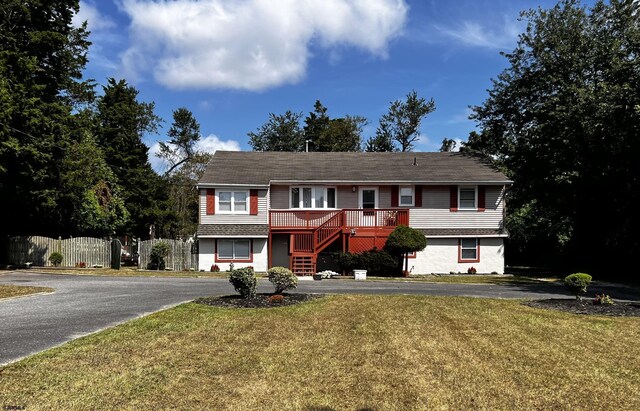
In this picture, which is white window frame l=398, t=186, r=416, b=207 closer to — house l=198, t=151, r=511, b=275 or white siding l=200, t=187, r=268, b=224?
house l=198, t=151, r=511, b=275

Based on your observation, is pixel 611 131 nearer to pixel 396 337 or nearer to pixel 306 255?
pixel 306 255

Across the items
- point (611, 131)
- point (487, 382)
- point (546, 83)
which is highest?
point (546, 83)

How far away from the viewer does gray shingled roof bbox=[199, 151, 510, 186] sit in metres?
29.6

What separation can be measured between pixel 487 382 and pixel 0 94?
2514cm

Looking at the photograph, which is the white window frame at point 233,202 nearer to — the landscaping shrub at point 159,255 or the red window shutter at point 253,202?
the red window shutter at point 253,202

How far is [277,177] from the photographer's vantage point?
2998cm

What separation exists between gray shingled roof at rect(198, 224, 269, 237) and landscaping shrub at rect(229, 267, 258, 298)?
589 inches

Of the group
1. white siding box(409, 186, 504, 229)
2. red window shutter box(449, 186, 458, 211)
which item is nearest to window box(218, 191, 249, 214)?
white siding box(409, 186, 504, 229)

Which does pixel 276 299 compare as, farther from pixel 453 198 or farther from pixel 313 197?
pixel 453 198

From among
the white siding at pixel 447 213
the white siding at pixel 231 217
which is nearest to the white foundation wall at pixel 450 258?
the white siding at pixel 447 213

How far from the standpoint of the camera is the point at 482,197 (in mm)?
29859

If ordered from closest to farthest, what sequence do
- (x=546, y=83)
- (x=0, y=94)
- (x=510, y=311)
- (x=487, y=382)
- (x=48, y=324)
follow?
(x=487, y=382)
(x=48, y=324)
(x=510, y=311)
(x=0, y=94)
(x=546, y=83)

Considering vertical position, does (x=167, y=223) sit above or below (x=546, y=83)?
below

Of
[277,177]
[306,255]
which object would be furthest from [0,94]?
[306,255]
